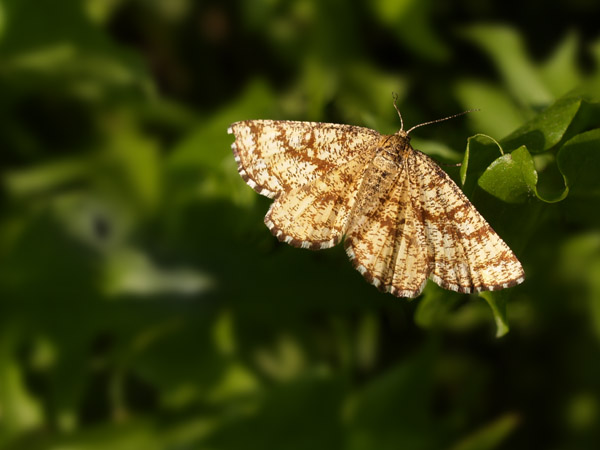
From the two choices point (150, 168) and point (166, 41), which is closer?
point (150, 168)

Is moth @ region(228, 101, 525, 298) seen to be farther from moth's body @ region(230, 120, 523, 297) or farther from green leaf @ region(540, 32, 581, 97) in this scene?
green leaf @ region(540, 32, 581, 97)

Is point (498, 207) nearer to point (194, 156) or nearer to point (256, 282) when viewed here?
point (256, 282)

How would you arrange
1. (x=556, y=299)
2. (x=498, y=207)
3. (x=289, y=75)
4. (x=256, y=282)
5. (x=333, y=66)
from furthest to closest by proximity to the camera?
(x=289, y=75) < (x=333, y=66) < (x=556, y=299) < (x=256, y=282) < (x=498, y=207)

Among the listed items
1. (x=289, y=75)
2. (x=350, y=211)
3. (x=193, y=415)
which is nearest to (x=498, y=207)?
(x=350, y=211)

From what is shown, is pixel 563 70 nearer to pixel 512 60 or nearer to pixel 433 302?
pixel 512 60

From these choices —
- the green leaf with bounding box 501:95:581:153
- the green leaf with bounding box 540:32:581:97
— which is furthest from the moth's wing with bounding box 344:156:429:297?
the green leaf with bounding box 540:32:581:97

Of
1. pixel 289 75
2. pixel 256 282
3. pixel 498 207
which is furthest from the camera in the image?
pixel 289 75

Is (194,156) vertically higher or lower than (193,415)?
higher
